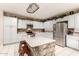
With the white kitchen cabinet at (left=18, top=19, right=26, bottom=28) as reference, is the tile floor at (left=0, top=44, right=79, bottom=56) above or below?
below

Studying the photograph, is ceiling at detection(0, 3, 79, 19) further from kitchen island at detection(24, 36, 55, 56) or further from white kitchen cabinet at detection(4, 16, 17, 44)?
kitchen island at detection(24, 36, 55, 56)

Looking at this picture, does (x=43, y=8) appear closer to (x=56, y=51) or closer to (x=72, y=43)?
(x=56, y=51)

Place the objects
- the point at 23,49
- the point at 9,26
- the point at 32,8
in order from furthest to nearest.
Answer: the point at 9,26
the point at 23,49
the point at 32,8

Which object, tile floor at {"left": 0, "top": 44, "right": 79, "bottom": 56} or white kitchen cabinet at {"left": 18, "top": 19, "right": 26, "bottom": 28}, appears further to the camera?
white kitchen cabinet at {"left": 18, "top": 19, "right": 26, "bottom": 28}

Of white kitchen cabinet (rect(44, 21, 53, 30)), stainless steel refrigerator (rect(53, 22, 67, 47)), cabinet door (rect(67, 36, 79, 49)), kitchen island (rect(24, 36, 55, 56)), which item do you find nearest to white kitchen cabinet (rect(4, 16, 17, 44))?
kitchen island (rect(24, 36, 55, 56))

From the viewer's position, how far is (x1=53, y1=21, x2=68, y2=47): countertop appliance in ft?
3.93

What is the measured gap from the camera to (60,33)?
4.25 feet

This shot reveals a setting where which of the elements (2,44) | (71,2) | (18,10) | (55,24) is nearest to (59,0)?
(71,2)

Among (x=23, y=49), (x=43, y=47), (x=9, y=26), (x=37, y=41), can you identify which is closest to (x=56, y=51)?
(x=43, y=47)

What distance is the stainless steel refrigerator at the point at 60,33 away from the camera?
1198 mm

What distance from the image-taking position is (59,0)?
105cm

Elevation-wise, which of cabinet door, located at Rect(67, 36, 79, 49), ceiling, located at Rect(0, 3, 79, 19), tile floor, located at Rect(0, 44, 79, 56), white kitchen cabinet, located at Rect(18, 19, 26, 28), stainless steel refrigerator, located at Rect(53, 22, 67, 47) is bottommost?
tile floor, located at Rect(0, 44, 79, 56)

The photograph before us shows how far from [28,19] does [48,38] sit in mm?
442

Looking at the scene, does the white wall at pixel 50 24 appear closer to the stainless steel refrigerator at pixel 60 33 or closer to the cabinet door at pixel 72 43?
the stainless steel refrigerator at pixel 60 33
